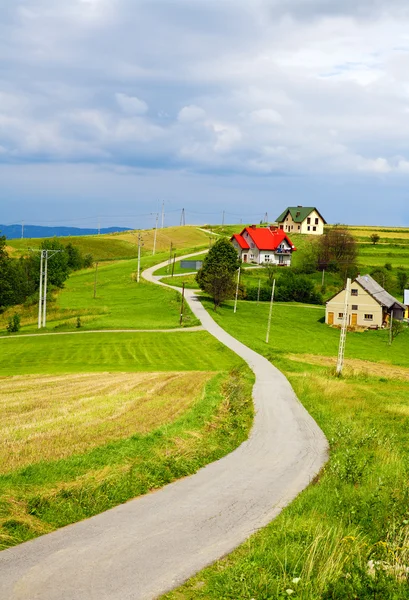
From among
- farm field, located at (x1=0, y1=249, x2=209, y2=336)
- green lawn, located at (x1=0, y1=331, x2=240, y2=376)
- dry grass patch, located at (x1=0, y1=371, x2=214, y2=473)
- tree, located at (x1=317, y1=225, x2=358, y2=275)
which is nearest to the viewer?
dry grass patch, located at (x1=0, y1=371, x2=214, y2=473)

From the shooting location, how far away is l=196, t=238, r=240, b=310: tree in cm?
8906

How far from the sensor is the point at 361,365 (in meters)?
55.1

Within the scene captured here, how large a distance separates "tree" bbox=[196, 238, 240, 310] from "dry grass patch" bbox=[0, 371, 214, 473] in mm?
47191

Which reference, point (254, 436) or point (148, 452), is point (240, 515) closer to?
point (148, 452)

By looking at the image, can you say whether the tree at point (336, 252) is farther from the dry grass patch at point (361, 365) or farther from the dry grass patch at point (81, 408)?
the dry grass patch at point (81, 408)

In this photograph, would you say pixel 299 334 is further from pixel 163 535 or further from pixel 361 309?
pixel 163 535

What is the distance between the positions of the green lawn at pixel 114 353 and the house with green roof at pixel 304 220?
10799cm

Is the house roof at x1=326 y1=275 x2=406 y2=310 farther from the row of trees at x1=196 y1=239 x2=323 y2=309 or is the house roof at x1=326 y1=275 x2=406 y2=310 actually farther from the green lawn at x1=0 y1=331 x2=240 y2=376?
the green lawn at x1=0 y1=331 x2=240 y2=376

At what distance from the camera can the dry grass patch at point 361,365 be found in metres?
49.8

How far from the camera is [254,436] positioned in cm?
2158

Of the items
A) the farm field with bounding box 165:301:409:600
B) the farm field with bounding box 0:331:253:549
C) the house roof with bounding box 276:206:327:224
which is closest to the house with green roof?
the house roof with bounding box 276:206:327:224

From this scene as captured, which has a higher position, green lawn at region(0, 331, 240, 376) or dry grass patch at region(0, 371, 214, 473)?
dry grass patch at region(0, 371, 214, 473)

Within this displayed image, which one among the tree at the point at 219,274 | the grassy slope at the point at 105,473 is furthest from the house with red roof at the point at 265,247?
the grassy slope at the point at 105,473

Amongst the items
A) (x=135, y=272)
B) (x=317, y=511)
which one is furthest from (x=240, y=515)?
(x=135, y=272)
